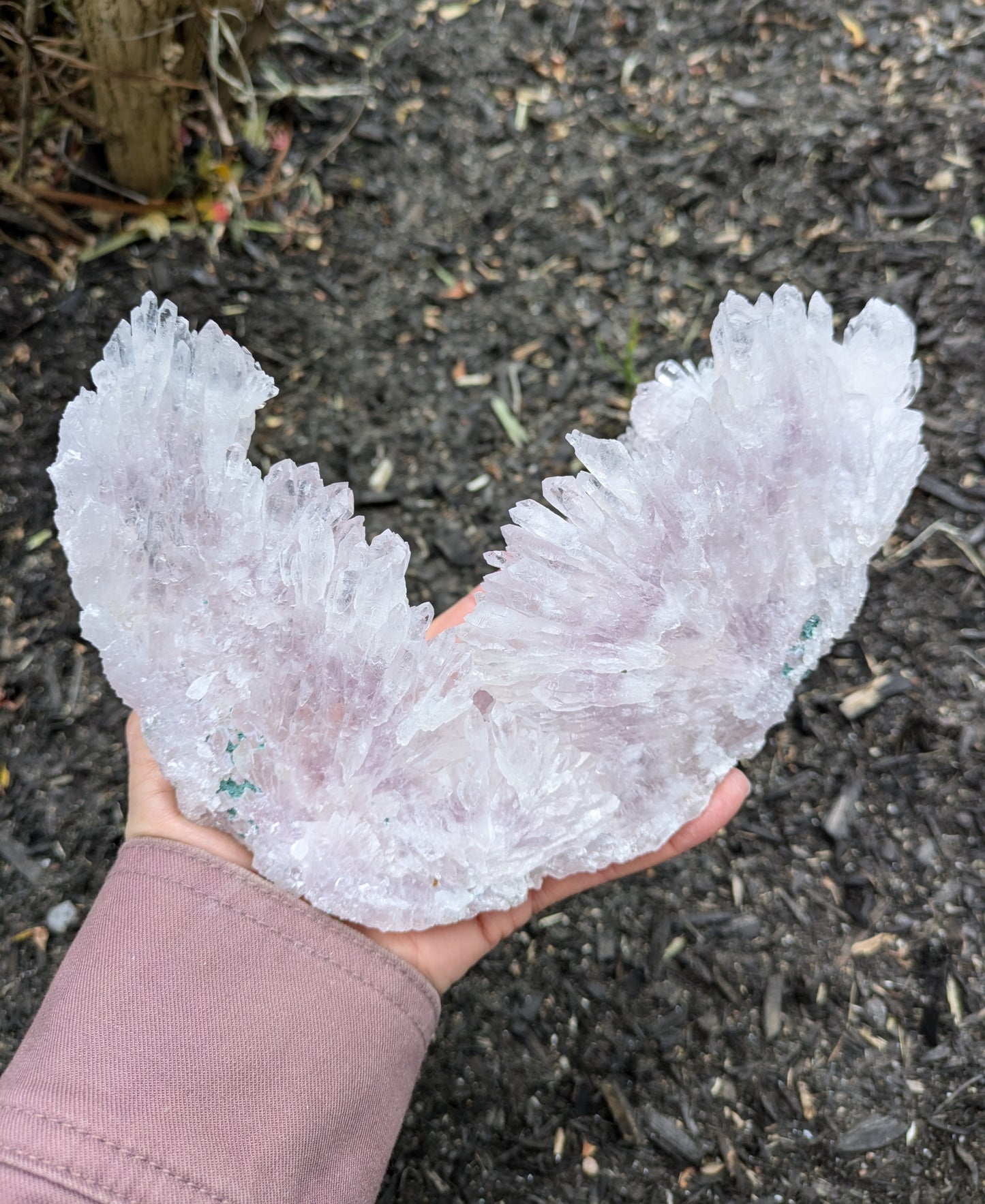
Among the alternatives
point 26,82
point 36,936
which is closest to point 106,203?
point 26,82

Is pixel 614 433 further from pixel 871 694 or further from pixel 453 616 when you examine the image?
pixel 871 694

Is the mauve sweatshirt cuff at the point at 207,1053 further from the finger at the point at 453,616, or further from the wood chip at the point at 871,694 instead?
the wood chip at the point at 871,694

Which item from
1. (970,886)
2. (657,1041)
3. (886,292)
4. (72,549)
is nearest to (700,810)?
(657,1041)

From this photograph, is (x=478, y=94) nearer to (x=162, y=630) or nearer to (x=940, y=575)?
(x=940, y=575)

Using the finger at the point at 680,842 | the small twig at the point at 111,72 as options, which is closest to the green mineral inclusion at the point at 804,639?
the finger at the point at 680,842

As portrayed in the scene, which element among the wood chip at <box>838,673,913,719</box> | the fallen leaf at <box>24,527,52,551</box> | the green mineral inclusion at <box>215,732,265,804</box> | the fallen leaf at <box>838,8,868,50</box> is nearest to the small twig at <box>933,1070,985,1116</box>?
the wood chip at <box>838,673,913,719</box>

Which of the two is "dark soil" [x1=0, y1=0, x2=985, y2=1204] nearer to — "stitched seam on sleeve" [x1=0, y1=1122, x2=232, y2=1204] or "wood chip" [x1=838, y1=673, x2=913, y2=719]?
"wood chip" [x1=838, y1=673, x2=913, y2=719]
